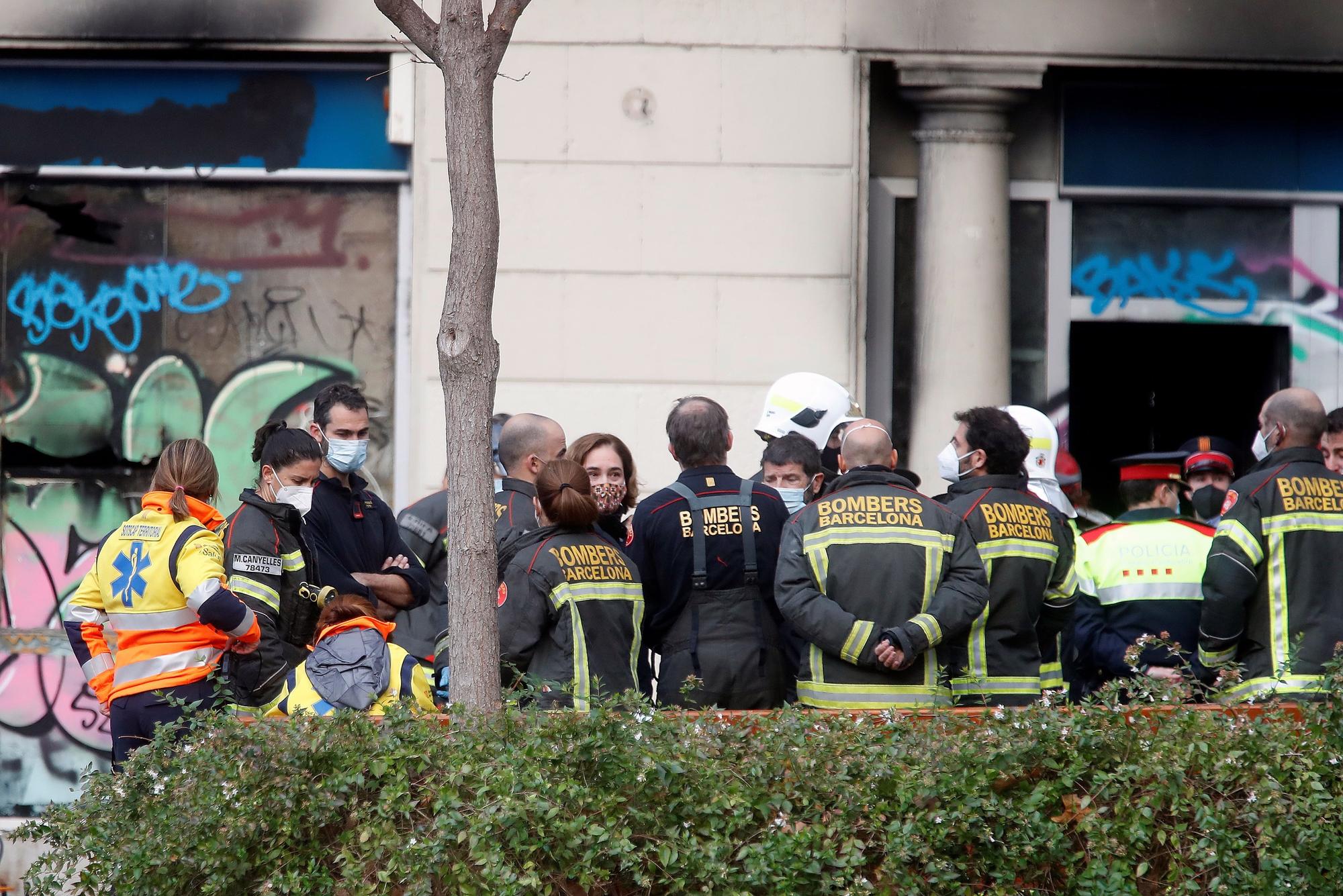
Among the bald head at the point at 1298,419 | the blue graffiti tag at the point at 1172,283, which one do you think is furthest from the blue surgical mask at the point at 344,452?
the blue graffiti tag at the point at 1172,283

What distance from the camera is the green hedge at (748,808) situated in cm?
397

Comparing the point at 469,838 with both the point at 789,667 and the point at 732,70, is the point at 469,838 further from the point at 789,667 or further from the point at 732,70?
the point at 732,70

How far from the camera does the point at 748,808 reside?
4.04 m

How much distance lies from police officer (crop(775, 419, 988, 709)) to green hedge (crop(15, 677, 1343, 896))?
84cm

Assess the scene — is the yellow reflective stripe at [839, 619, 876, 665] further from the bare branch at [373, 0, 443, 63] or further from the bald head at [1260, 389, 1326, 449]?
the bare branch at [373, 0, 443, 63]

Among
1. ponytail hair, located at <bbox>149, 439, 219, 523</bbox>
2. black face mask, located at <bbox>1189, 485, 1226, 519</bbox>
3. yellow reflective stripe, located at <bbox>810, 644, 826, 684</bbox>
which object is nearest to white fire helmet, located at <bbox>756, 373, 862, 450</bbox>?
black face mask, located at <bbox>1189, 485, 1226, 519</bbox>

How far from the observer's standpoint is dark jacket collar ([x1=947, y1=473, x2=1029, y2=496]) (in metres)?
5.65

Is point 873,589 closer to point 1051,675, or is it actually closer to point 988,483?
point 988,483

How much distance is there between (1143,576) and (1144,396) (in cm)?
639

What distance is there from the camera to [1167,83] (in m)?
9.23

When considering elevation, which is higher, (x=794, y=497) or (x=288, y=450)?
(x=288, y=450)

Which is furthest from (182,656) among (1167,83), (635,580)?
(1167,83)

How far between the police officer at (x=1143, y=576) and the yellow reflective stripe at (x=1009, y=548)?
85 centimetres

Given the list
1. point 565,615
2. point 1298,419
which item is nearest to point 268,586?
point 565,615
